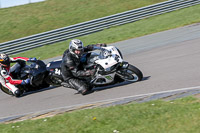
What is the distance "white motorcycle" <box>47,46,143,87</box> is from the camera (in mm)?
8922

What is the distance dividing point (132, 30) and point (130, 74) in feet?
31.1

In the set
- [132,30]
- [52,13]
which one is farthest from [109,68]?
[52,13]

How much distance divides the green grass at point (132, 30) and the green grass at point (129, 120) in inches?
369

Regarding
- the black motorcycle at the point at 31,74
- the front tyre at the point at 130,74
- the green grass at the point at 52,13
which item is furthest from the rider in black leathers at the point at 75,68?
the green grass at the point at 52,13

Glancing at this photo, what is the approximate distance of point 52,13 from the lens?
955 inches

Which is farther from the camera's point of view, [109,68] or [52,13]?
[52,13]

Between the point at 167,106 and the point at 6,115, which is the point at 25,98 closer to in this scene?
the point at 6,115

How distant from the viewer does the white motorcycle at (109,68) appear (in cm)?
892

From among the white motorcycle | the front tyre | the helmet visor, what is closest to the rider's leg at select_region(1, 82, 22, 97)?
the white motorcycle

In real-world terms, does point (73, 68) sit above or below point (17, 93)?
above

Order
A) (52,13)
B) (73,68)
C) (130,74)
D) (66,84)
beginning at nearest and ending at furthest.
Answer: (130,74) → (73,68) → (66,84) → (52,13)

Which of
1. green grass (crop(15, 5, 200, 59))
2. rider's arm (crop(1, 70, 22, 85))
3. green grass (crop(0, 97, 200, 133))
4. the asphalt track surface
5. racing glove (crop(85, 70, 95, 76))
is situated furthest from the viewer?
green grass (crop(15, 5, 200, 59))

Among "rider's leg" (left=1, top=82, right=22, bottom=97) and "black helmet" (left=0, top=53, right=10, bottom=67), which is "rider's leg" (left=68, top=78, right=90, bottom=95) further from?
"black helmet" (left=0, top=53, right=10, bottom=67)

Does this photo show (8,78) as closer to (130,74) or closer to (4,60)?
(4,60)
